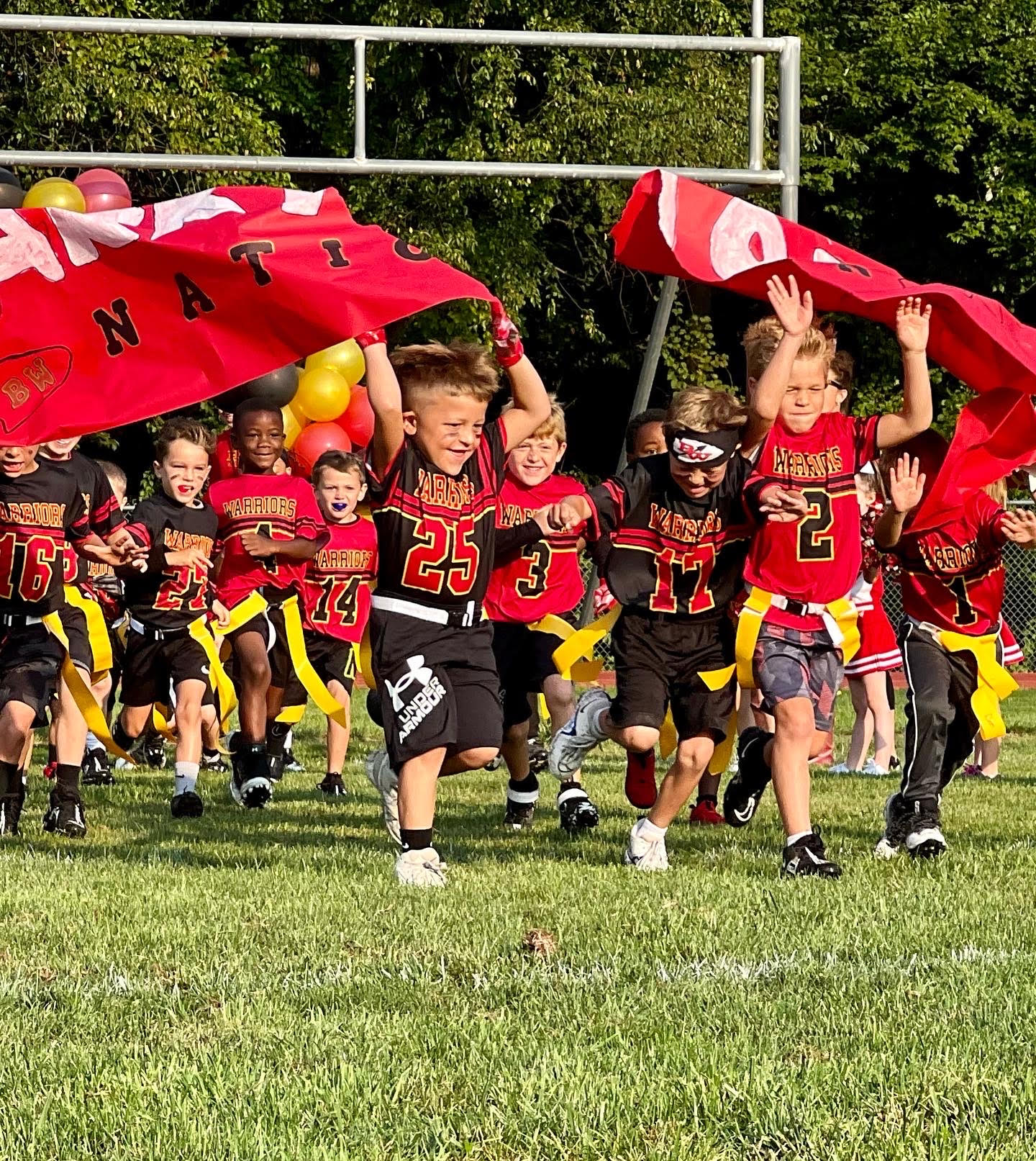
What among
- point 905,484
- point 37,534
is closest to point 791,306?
point 905,484

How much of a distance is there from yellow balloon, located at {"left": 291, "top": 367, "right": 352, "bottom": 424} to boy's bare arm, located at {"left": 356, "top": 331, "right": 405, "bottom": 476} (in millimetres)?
6417

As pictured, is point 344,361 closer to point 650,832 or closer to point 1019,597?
point 650,832

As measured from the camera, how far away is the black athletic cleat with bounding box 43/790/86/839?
885cm

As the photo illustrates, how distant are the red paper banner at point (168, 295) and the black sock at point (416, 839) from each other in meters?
2.02

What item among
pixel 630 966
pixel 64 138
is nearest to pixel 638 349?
pixel 64 138

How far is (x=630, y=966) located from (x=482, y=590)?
7.78 ft

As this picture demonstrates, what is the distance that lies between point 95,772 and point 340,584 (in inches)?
74.8

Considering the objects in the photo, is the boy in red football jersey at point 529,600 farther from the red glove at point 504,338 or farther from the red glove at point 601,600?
the red glove at point 601,600

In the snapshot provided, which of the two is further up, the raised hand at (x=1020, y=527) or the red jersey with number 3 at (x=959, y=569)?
the raised hand at (x=1020, y=527)

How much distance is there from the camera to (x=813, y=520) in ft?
25.1

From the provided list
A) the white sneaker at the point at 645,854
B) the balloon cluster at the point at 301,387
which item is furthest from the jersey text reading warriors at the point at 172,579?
the white sneaker at the point at 645,854

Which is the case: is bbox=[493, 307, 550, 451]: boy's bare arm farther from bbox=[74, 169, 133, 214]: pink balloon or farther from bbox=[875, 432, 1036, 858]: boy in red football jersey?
bbox=[74, 169, 133, 214]: pink balloon

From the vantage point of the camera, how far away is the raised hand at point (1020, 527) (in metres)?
7.89

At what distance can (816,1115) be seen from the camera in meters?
3.94
